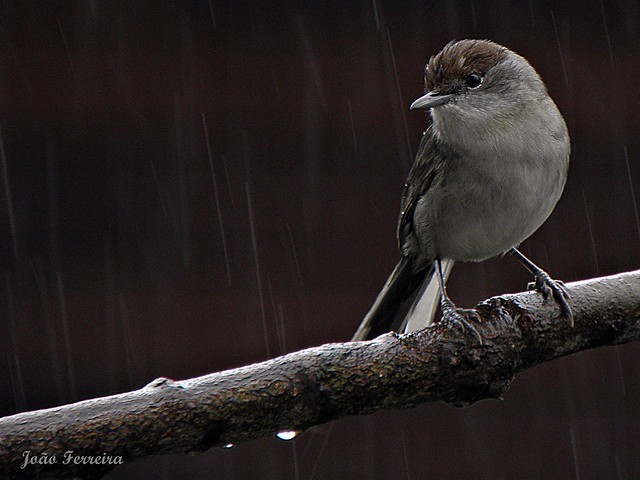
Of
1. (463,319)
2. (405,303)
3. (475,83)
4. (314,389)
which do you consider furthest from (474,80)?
(314,389)

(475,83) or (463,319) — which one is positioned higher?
(475,83)

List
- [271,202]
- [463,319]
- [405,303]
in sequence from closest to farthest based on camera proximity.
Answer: [463,319]
[405,303]
[271,202]

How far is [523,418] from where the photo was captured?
11.9 ft

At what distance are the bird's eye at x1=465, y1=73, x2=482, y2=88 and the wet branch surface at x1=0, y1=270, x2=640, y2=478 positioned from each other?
1074 mm

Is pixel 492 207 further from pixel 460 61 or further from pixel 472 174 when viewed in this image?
pixel 460 61

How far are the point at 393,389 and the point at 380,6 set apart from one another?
7.63 ft

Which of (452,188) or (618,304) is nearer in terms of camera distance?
(618,304)

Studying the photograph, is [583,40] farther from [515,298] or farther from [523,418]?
[515,298]

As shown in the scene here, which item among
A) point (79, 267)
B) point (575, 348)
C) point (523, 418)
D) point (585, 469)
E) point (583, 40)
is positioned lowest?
point (585, 469)

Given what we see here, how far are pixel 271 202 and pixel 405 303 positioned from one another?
0.91 m

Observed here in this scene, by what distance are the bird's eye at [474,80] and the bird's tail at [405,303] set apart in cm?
67

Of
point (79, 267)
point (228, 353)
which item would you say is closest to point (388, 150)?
point (228, 353)

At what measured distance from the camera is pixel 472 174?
9.06 ft

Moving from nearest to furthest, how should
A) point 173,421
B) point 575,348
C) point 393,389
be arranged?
point 173,421 < point 393,389 < point 575,348
